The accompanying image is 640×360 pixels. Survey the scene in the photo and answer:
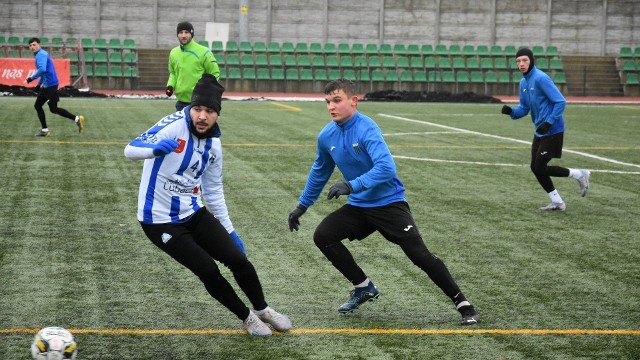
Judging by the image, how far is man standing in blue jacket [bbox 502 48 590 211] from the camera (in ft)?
40.3

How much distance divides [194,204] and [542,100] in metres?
6.90

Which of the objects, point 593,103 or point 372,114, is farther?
point 593,103

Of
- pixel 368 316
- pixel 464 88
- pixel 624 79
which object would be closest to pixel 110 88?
pixel 464 88

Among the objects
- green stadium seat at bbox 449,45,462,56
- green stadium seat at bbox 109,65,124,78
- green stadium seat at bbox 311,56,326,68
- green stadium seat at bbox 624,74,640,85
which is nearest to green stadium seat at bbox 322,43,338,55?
green stadium seat at bbox 311,56,326,68

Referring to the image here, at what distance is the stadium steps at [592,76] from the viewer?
44156mm

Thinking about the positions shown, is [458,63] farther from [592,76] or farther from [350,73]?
[592,76]

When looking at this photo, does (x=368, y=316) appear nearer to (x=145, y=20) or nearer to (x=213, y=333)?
(x=213, y=333)

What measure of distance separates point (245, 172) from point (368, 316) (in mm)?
8272

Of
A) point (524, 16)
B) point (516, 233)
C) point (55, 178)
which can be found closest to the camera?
point (516, 233)

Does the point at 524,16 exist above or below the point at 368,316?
above

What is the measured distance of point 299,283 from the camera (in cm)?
823

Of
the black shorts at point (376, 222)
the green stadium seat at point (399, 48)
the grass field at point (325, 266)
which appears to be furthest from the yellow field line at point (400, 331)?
the green stadium seat at point (399, 48)

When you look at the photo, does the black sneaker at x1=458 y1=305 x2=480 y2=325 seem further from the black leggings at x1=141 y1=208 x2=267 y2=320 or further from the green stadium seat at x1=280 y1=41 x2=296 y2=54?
the green stadium seat at x1=280 y1=41 x2=296 y2=54

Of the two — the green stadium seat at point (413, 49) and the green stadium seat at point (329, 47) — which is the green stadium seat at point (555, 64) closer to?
the green stadium seat at point (413, 49)
